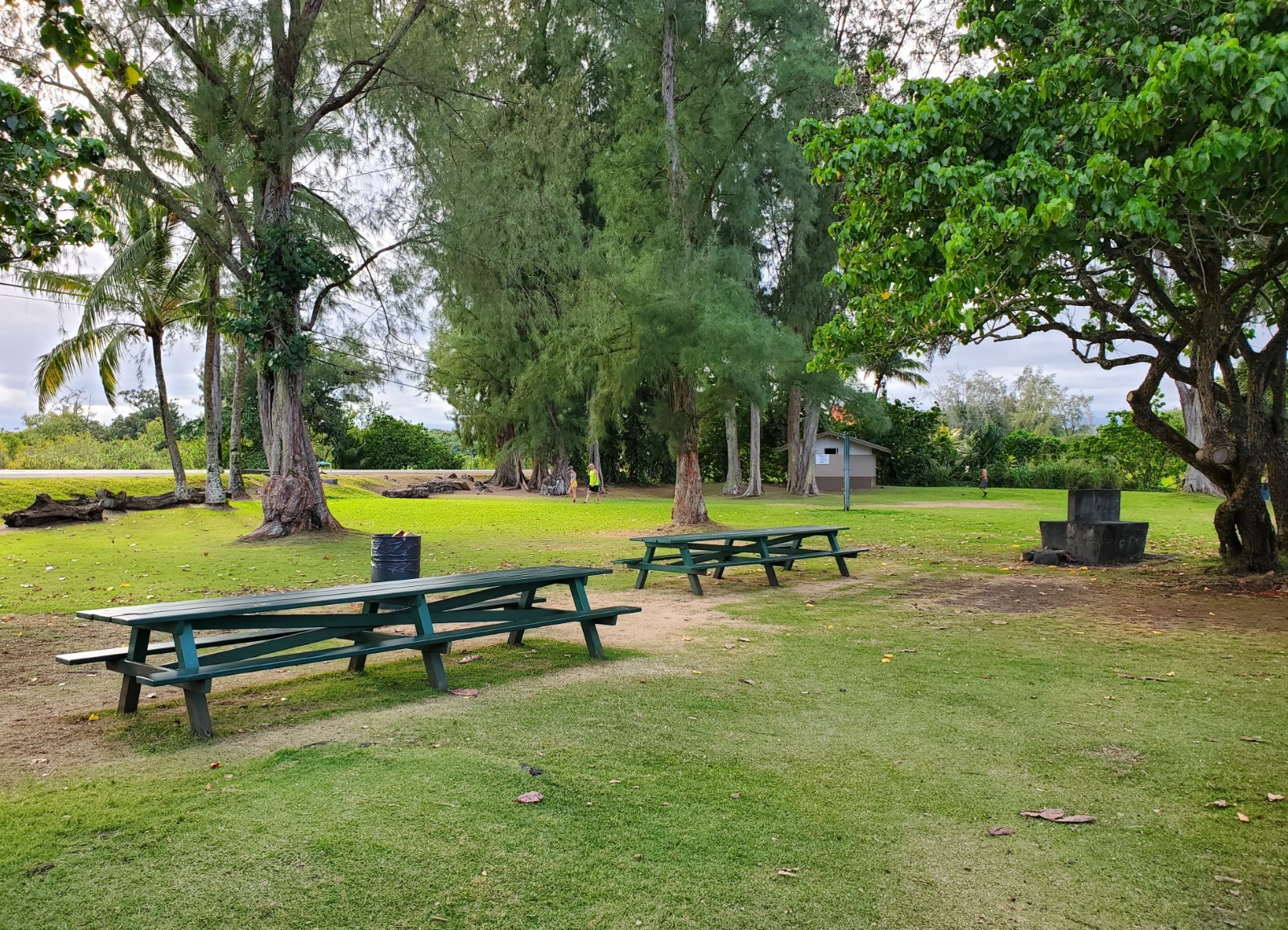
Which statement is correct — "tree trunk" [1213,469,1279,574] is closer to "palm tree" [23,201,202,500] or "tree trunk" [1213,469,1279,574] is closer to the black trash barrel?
the black trash barrel

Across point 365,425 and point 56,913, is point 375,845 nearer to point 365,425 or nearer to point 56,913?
point 56,913

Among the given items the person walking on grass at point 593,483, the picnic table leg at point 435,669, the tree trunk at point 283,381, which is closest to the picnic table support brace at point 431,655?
the picnic table leg at point 435,669

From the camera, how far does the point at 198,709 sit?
4.59m

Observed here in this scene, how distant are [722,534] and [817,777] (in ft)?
20.2

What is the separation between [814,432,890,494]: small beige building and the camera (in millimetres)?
40500

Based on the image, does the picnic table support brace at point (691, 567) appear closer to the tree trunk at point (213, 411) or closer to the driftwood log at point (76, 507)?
the driftwood log at point (76, 507)

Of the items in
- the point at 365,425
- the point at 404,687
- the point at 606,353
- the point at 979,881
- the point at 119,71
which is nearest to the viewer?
the point at 979,881

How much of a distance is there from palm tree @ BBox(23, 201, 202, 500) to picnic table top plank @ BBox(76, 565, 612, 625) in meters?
18.4

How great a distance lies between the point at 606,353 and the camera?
59.9ft

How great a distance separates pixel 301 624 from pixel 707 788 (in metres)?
2.64

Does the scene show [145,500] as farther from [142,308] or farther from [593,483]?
[593,483]

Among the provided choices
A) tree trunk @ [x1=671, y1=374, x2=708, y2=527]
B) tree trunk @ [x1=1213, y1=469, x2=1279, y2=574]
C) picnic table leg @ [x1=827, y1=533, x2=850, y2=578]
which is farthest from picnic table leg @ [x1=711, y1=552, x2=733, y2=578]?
tree trunk @ [x1=671, y1=374, x2=708, y2=527]

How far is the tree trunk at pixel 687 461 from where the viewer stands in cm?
1925

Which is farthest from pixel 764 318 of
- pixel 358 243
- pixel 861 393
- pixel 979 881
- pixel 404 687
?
pixel 979 881
